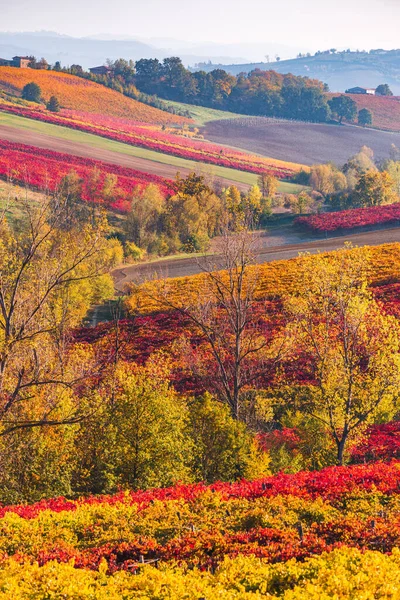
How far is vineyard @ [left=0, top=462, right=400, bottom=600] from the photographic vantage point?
31.9 feet

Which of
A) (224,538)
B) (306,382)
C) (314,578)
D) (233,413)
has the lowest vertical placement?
(306,382)

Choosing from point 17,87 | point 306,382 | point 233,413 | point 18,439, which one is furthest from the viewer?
point 17,87

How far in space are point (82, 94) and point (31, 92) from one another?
17905mm

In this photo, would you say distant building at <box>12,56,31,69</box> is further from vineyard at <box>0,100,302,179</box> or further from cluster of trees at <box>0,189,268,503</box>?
cluster of trees at <box>0,189,268,503</box>

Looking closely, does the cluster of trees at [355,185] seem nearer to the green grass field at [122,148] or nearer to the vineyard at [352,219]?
the green grass field at [122,148]

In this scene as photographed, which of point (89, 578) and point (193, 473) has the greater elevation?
point (89, 578)

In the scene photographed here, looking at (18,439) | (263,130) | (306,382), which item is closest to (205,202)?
(306,382)

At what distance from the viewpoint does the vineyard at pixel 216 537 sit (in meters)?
9.73

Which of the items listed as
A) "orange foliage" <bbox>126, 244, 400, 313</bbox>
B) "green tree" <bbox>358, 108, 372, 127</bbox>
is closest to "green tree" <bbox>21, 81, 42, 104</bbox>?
"orange foliage" <bbox>126, 244, 400, 313</bbox>

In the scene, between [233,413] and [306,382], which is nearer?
[233,413]

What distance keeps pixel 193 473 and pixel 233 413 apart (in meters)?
4.13

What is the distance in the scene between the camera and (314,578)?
956cm

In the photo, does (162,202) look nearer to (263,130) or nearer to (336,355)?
(336,355)

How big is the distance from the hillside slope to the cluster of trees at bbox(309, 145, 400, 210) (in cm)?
6446
